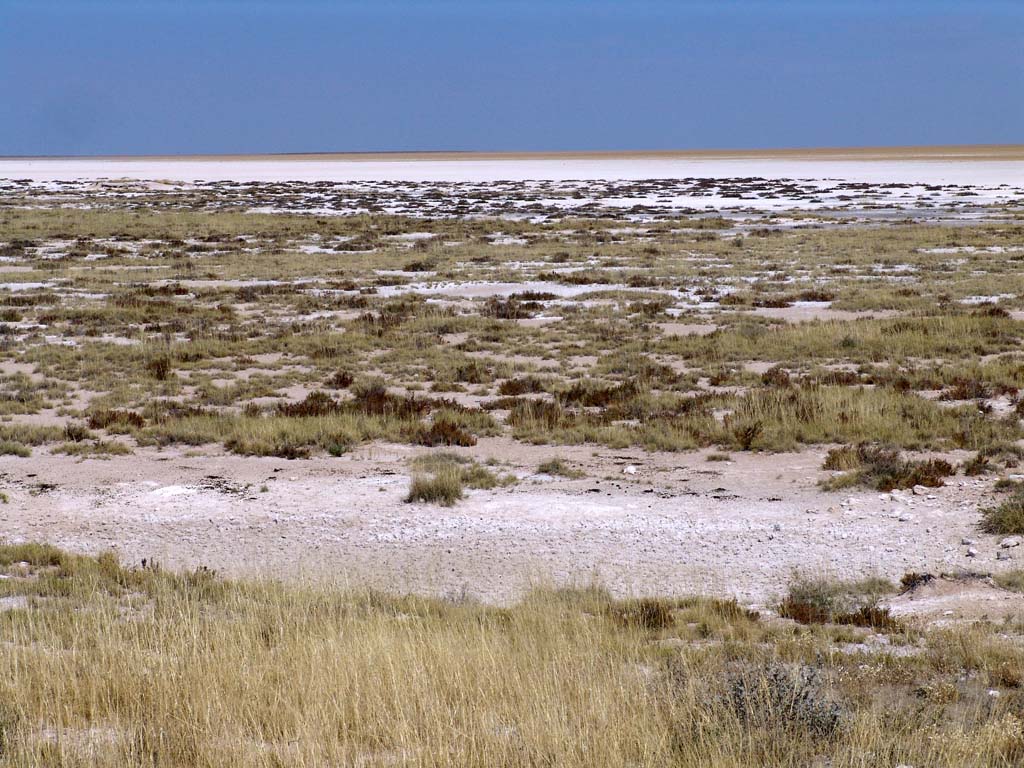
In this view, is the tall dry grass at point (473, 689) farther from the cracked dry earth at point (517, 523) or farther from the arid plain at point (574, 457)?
the cracked dry earth at point (517, 523)

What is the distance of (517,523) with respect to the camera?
397 inches

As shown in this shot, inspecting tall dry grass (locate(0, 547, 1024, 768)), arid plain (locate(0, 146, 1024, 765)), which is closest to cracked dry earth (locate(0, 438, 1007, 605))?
arid plain (locate(0, 146, 1024, 765))

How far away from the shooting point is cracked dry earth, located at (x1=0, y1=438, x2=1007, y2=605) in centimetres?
874

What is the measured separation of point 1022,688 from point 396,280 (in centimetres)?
2691

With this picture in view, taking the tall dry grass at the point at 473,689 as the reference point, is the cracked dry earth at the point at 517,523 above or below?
below

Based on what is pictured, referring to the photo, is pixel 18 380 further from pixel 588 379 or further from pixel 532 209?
pixel 532 209

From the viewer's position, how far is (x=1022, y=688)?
5.71 m

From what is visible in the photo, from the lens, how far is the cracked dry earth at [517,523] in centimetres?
874

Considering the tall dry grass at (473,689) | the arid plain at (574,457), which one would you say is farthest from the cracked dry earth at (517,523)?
the tall dry grass at (473,689)

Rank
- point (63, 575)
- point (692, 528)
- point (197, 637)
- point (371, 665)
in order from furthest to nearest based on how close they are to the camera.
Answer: point (692, 528)
point (63, 575)
point (197, 637)
point (371, 665)

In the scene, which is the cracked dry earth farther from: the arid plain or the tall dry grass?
the tall dry grass

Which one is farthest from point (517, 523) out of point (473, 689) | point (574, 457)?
point (473, 689)

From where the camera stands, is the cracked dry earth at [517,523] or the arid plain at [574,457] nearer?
the arid plain at [574,457]

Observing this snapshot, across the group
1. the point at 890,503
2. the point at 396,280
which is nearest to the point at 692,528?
the point at 890,503
